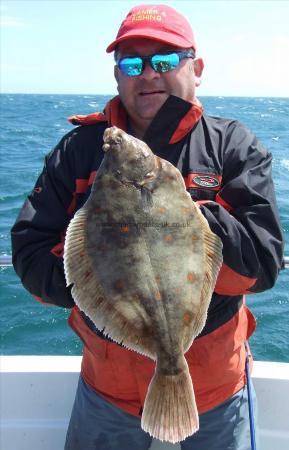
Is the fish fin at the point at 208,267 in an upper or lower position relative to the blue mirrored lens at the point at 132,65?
lower

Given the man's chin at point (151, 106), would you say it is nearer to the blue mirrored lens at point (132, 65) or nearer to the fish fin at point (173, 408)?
the blue mirrored lens at point (132, 65)

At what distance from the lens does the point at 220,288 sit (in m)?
2.44

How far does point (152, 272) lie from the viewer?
222cm

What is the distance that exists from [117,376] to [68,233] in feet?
3.09

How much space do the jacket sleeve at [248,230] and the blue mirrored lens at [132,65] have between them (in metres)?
0.76

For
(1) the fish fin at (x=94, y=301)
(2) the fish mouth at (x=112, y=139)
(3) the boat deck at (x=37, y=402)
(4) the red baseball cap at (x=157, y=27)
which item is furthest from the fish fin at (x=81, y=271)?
Answer: (3) the boat deck at (x=37, y=402)

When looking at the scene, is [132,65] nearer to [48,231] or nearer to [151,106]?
[151,106]

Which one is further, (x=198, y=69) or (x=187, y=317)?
(x=198, y=69)

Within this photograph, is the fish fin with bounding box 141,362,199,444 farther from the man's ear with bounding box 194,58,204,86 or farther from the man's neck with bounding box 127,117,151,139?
the man's ear with bounding box 194,58,204,86

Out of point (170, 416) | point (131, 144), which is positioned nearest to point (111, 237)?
point (131, 144)

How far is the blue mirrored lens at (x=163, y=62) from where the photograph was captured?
2.65 metres

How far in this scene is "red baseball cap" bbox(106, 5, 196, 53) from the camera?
2.63m

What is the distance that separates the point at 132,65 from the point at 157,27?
0.83 ft

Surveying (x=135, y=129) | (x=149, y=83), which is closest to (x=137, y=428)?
(x=135, y=129)
